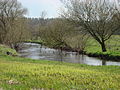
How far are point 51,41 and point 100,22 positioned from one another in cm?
2169

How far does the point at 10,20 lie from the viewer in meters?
49.8

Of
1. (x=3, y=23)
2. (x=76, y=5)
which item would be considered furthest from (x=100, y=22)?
(x=3, y=23)

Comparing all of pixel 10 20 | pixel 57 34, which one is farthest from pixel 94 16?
pixel 10 20

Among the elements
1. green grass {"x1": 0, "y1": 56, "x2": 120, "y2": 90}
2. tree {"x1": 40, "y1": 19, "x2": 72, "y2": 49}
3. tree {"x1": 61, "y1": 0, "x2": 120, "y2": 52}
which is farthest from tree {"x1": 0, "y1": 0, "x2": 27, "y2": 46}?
green grass {"x1": 0, "y1": 56, "x2": 120, "y2": 90}

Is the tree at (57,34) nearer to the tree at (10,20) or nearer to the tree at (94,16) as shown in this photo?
the tree at (10,20)

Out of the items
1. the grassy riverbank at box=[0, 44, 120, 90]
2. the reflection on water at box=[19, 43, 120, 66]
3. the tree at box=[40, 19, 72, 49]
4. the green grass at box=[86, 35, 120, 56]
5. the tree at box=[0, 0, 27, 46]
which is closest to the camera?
the grassy riverbank at box=[0, 44, 120, 90]

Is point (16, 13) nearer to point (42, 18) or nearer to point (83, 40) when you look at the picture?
point (83, 40)

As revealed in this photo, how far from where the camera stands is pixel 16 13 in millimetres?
49969

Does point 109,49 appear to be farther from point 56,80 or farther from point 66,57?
point 56,80

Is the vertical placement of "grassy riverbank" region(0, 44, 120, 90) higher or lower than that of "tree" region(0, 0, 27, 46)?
lower

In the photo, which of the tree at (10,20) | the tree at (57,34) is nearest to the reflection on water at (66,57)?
the tree at (10,20)

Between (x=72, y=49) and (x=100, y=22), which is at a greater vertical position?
(x=100, y=22)

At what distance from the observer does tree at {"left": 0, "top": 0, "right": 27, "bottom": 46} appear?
152 feet

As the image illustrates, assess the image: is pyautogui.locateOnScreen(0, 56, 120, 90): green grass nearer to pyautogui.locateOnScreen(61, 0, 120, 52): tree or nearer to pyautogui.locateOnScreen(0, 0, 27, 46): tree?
pyautogui.locateOnScreen(61, 0, 120, 52): tree
